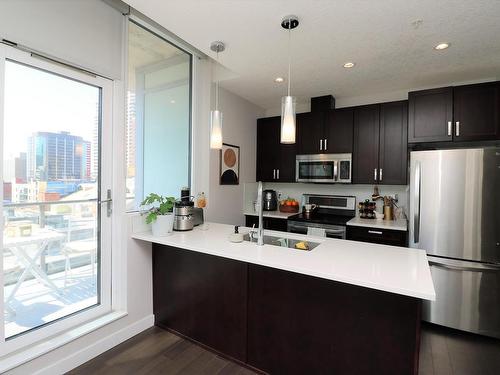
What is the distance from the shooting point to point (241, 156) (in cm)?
382

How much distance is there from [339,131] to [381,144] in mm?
547

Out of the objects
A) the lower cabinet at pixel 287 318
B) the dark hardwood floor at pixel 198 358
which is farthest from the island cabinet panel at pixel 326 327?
the dark hardwood floor at pixel 198 358

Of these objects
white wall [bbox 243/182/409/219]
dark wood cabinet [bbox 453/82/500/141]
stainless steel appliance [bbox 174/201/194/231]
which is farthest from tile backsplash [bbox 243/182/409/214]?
stainless steel appliance [bbox 174/201/194/231]

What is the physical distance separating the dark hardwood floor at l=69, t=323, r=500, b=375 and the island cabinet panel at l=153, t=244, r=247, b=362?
0.31 ft

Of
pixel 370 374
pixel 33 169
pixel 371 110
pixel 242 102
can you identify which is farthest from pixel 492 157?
pixel 33 169

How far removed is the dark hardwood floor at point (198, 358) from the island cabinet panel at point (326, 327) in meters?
0.34

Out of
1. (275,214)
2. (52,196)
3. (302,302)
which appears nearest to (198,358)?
(302,302)

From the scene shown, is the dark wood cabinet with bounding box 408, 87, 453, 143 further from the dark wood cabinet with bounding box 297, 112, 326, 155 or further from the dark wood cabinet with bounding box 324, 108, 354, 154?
the dark wood cabinet with bounding box 297, 112, 326, 155

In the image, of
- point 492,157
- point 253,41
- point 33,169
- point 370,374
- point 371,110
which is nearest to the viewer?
point 370,374

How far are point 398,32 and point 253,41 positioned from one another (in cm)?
112

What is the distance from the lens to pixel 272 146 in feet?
13.2

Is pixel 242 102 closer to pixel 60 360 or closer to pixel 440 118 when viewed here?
pixel 440 118

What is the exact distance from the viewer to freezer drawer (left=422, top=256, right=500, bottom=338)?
7.77 ft

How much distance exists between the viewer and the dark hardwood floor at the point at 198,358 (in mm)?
1908
